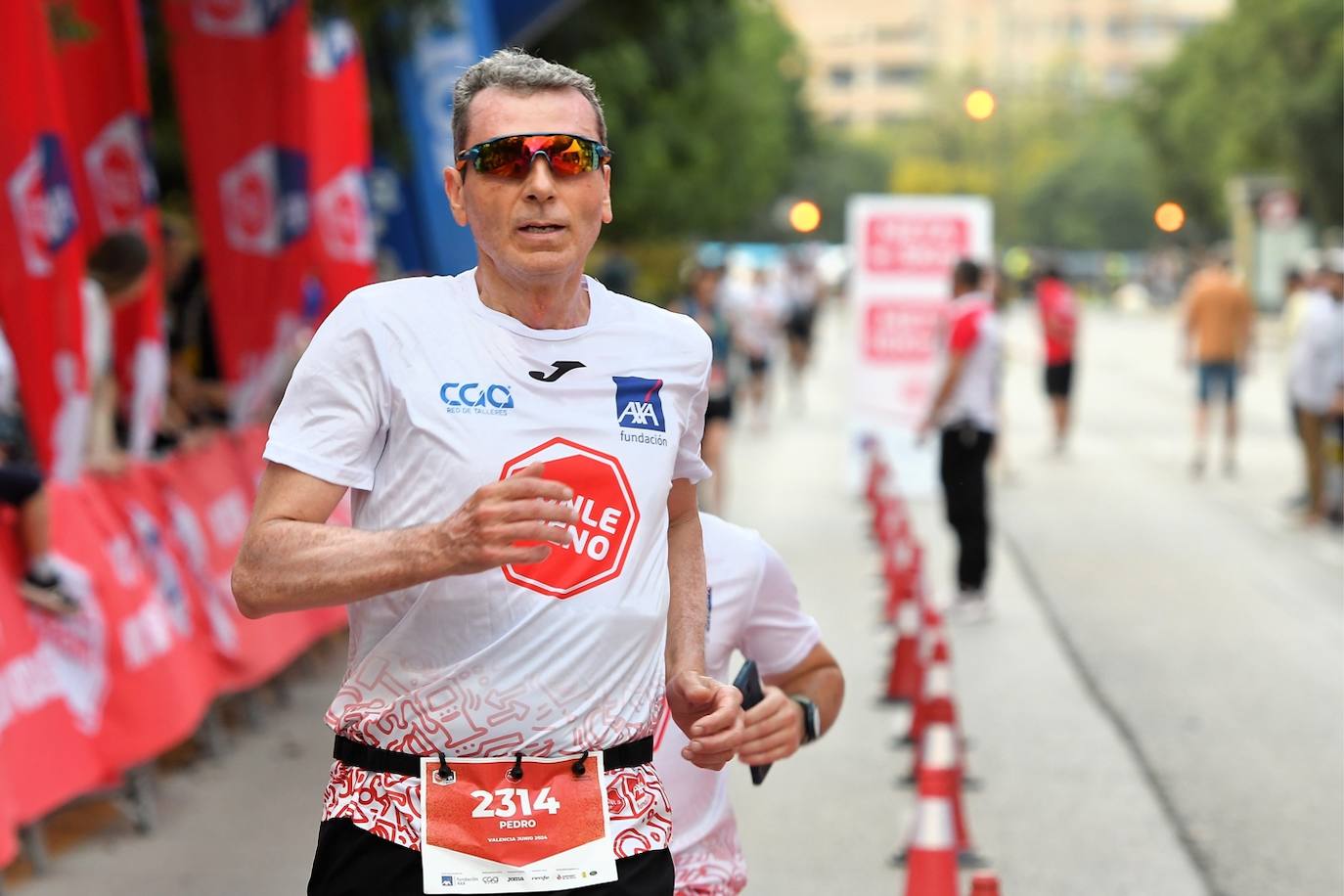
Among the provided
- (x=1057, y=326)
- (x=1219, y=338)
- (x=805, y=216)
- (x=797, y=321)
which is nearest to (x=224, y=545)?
(x=1219, y=338)

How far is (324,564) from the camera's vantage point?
9.16 feet

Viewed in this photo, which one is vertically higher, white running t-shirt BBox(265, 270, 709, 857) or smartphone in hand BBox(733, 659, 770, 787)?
white running t-shirt BBox(265, 270, 709, 857)

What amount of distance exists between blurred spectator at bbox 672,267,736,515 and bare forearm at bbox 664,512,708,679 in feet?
32.8

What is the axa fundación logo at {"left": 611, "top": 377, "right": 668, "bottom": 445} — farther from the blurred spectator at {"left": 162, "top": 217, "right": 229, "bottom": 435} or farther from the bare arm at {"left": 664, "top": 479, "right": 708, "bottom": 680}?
the blurred spectator at {"left": 162, "top": 217, "right": 229, "bottom": 435}

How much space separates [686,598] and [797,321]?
29.9m

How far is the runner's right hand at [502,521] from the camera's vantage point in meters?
2.64

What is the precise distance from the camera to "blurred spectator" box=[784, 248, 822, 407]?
1259 inches

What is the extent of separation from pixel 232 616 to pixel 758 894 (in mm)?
3335

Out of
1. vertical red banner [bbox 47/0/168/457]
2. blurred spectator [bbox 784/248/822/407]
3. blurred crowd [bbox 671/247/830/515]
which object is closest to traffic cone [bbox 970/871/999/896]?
vertical red banner [bbox 47/0/168/457]

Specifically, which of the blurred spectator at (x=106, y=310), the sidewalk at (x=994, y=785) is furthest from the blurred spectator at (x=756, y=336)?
the blurred spectator at (x=106, y=310)

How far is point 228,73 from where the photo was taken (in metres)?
12.1

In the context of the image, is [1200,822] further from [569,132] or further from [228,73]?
[228,73]

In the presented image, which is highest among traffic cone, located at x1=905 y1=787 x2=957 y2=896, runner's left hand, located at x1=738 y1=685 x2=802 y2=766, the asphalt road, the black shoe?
runner's left hand, located at x1=738 y1=685 x2=802 y2=766

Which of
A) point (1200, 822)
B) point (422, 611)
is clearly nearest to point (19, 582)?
point (1200, 822)
